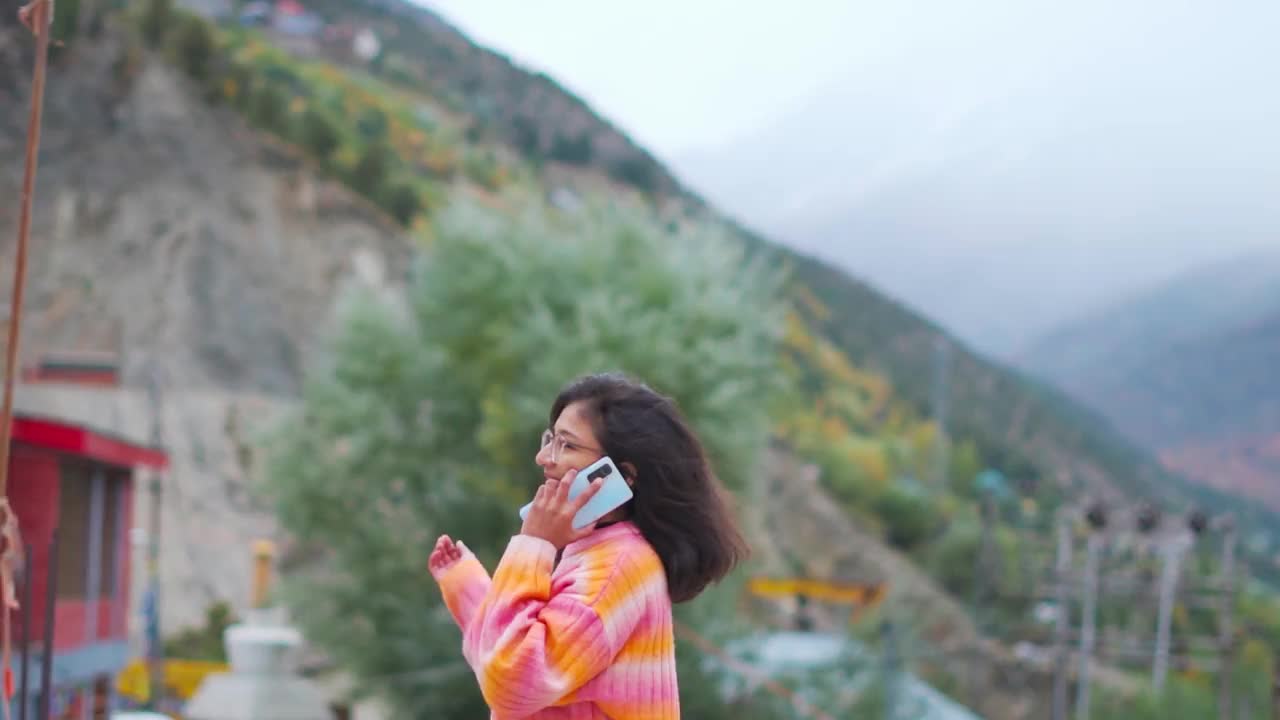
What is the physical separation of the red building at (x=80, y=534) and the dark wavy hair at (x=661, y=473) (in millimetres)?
9300

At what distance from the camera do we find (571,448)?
2.02 m

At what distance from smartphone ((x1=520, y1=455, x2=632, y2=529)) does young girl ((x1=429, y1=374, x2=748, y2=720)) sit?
1 cm

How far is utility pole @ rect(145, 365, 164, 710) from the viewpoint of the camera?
569 inches

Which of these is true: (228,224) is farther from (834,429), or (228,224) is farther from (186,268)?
(834,429)

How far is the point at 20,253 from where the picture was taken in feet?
6.75

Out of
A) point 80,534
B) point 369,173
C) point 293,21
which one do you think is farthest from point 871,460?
point 80,534

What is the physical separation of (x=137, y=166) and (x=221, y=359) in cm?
436

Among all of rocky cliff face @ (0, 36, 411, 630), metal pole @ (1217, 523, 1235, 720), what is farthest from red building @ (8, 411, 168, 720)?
rocky cliff face @ (0, 36, 411, 630)

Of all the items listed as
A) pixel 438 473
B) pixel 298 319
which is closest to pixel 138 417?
pixel 298 319

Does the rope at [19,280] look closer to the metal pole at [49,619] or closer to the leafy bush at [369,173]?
the metal pole at [49,619]

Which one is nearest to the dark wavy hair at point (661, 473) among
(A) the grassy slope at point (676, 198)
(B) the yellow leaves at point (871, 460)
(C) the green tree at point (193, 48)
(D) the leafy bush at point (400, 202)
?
(D) the leafy bush at point (400, 202)

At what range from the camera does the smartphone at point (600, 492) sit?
6.30 feet

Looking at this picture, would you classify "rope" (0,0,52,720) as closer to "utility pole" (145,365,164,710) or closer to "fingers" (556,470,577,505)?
"fingers" (556,470,577,505)

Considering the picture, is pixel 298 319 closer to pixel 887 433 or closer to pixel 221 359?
pixel 221 359
